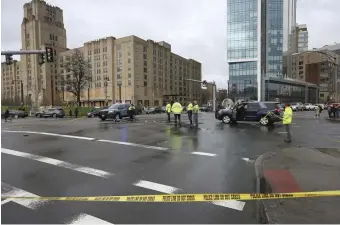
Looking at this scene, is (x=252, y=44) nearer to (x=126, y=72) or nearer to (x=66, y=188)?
(x=126, y=72)

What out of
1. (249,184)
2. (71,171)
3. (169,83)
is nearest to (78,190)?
(71,171)

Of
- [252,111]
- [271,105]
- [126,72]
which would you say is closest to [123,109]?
[252,111]

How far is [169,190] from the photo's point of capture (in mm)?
5551

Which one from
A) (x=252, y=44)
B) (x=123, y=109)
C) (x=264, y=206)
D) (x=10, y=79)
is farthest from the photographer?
(x=10, y=79)

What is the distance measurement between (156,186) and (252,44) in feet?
311

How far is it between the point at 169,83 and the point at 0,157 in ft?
431

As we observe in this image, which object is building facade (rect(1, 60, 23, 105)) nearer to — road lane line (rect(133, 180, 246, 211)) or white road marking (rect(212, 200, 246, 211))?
road lane line (rect(133, 180, 246, 211))

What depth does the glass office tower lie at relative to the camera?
92.6m

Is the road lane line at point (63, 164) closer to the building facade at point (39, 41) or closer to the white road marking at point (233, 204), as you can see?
the white road marking at point (233, 204)

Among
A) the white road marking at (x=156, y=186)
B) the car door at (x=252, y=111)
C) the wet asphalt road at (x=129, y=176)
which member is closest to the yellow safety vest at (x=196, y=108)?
the car door at (x=252, y=111)

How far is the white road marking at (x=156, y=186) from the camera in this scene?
5551 mm

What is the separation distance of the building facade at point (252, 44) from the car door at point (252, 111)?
7332 cm

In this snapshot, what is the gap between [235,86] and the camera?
9888 centimetres

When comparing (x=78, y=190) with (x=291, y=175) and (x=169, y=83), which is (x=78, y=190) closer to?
(x=291, y=175)
